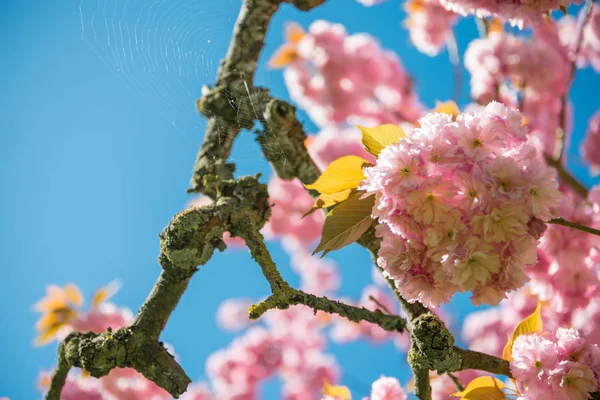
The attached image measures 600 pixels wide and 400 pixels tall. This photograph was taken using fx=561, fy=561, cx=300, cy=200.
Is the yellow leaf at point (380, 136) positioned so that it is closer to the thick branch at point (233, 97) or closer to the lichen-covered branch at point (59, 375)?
the thick branch at point (233, 97)

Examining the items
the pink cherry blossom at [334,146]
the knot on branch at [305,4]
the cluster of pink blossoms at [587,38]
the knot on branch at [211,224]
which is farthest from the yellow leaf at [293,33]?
the knot on branch at [211,224]

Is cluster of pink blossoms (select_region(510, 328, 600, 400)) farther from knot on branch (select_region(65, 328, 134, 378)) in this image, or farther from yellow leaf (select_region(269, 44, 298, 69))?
yellow leaf (select_region(269, 44, 298, 69))

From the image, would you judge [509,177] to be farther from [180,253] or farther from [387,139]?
[180,253]

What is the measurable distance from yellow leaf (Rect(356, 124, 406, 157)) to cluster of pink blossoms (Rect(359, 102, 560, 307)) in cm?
10

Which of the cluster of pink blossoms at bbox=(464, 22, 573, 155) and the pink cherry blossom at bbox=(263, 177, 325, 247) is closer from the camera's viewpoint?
the cluster of pink blossoms at bbox=(464, 22, 573, 155)

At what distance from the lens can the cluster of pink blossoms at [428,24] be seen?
12.8 feet

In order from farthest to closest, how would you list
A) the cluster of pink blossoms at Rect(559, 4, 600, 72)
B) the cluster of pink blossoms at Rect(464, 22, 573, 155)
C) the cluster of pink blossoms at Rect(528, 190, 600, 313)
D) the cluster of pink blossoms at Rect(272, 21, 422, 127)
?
the cluster of pink blossoms at Rect(272, 21, 422, 127)
the cluster of pink blossoms at Rect(559, 4, 600, 72)
the cluster of pink blossoms at Rect(464, 22, 573, 155)
the cluster of pink blossoms at Rect(528, 190, 600, 313)

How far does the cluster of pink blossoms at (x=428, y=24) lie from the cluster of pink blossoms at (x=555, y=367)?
3.12 meters

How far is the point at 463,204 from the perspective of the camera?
837mm

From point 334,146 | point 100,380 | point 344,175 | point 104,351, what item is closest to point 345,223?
point 344,175

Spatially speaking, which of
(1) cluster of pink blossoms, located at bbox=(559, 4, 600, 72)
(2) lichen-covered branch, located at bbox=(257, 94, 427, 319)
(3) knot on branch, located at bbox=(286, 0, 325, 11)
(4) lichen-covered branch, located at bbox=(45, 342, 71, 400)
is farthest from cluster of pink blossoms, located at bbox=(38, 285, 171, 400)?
(1) cluster of pink blossoms, located at bbox=(559, 4, 600, 72)

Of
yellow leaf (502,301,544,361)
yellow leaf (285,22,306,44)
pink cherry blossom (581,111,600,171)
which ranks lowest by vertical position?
yellow leaf (502,301,544,361)

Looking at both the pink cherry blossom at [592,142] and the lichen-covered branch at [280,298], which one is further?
the pink cherry blossom at [592,142]

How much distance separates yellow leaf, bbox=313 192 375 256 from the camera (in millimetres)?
983
